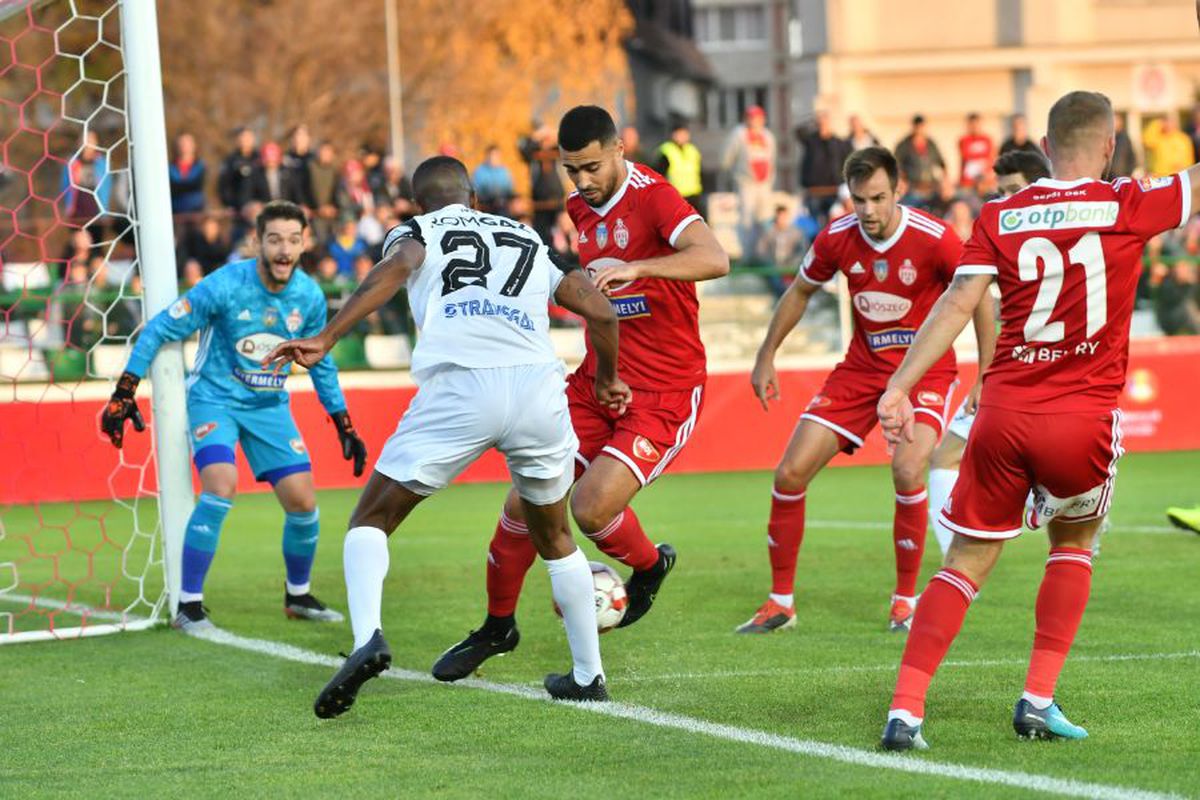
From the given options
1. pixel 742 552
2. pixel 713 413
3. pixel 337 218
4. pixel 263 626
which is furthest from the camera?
pixel 337 218

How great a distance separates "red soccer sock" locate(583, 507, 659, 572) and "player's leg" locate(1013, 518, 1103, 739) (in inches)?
85.2

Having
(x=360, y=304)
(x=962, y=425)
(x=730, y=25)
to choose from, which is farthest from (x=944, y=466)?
(x=730, y=25)

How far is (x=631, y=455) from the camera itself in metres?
7.86

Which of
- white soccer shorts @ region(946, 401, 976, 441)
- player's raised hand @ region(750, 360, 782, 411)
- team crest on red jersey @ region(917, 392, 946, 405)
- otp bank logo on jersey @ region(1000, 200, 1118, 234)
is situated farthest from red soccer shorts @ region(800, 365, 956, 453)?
otp bank logo on jersey @ region(1000, 200, 1118, 234)

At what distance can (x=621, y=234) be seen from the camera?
7.90 metres

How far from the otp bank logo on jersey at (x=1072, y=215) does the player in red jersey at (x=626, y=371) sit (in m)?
1.75

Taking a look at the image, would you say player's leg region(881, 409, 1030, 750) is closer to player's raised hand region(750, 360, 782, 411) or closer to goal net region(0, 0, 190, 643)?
player's raised hand region(750, 360, 782, 411)

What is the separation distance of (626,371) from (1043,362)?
2.53 meters

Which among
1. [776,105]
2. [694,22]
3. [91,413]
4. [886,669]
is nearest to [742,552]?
[886,669]

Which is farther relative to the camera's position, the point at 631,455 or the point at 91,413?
the point at 91,413

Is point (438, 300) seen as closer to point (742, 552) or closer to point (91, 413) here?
point (742, 552)

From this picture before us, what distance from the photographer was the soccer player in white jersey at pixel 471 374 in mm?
6582

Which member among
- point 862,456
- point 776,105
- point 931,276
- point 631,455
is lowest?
point 862,456

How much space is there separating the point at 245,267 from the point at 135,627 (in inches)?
73.0
